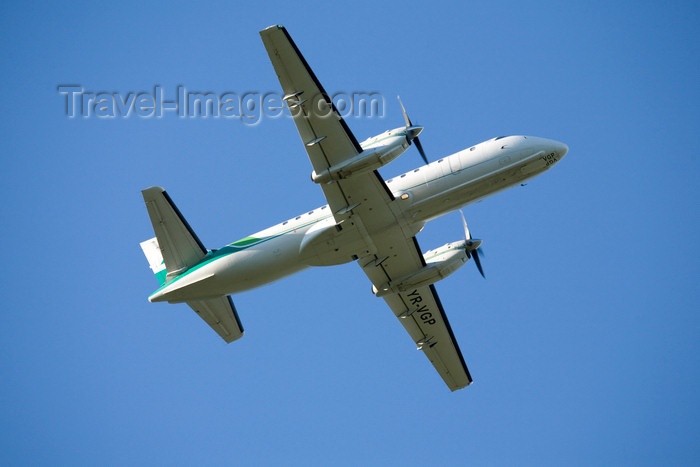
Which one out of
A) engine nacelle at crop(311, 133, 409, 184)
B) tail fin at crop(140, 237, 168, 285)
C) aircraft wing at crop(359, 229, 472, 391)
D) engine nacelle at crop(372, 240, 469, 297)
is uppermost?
engine nacelle at crop(311, 133, 409, 184)

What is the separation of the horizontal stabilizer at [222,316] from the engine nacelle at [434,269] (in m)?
6.22

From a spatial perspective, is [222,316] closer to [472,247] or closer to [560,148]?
[472,247]

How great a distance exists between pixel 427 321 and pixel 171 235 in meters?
12.0

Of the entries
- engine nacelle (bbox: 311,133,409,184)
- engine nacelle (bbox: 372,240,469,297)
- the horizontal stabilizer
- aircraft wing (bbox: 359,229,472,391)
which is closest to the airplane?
engine nacelle (bbox: 311,133,409,184)

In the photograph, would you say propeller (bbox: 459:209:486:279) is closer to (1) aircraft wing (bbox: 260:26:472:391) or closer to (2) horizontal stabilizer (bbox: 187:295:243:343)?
(1) aircraft wing (bbox: 260:26:472:391)

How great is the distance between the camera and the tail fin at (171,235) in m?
25.1

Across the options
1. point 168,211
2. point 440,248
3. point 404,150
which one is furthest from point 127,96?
point 440,248

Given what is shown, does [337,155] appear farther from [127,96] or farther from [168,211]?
[127,96]

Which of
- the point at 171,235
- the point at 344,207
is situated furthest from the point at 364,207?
the point at 171,235

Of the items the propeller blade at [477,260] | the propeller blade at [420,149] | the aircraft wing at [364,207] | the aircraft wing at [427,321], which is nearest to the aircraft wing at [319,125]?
the aircraft wing at [364,207]

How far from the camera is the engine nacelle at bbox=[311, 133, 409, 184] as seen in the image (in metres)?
23.1

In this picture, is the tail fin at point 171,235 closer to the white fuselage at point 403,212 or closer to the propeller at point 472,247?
the white fuselage at point 403,212

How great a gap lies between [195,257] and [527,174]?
A: 13.3 meters

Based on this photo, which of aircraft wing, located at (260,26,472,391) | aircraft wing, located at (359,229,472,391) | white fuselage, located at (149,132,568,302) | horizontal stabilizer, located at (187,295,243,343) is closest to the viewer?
aircraft wing, located at (260,26,472,391)
